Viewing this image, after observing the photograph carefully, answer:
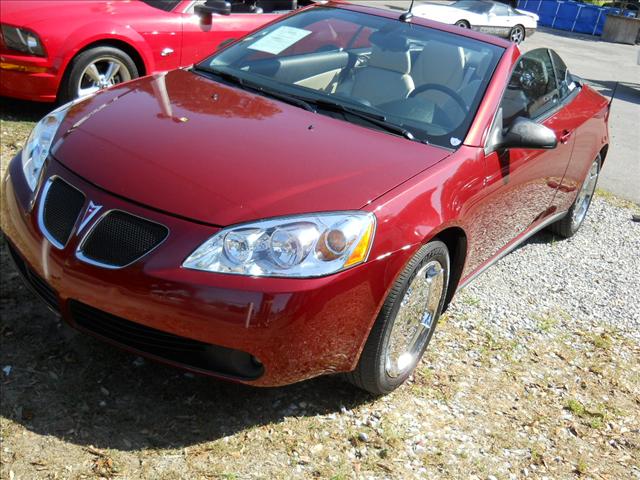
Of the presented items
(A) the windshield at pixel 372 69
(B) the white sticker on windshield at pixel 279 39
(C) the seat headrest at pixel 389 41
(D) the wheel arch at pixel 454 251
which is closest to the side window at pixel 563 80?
(A) the windshield at pixel 372 69

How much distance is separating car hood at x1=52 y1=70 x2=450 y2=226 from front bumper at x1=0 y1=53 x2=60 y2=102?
9.01 feet

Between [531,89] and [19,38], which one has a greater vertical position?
[531,89]

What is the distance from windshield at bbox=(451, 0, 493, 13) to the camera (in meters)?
20.2

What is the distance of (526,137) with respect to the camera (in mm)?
3691

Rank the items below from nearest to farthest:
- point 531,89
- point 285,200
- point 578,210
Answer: point 285,200 < point 531,89 < point 578,210

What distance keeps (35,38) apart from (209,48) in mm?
1720

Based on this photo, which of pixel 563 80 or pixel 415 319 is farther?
pixel 563 80

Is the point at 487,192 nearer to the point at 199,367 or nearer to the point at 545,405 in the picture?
the point at 545,405

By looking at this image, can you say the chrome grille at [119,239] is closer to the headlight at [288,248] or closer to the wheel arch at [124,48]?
the headlight at [288,248]

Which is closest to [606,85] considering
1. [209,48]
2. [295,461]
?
[209,48]

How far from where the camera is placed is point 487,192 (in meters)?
3.68

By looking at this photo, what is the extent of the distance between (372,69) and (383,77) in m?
0.10

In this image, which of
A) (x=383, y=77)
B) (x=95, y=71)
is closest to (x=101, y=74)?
(x=95, y=71)

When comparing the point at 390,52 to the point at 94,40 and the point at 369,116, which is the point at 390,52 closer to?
the point at 369,116
